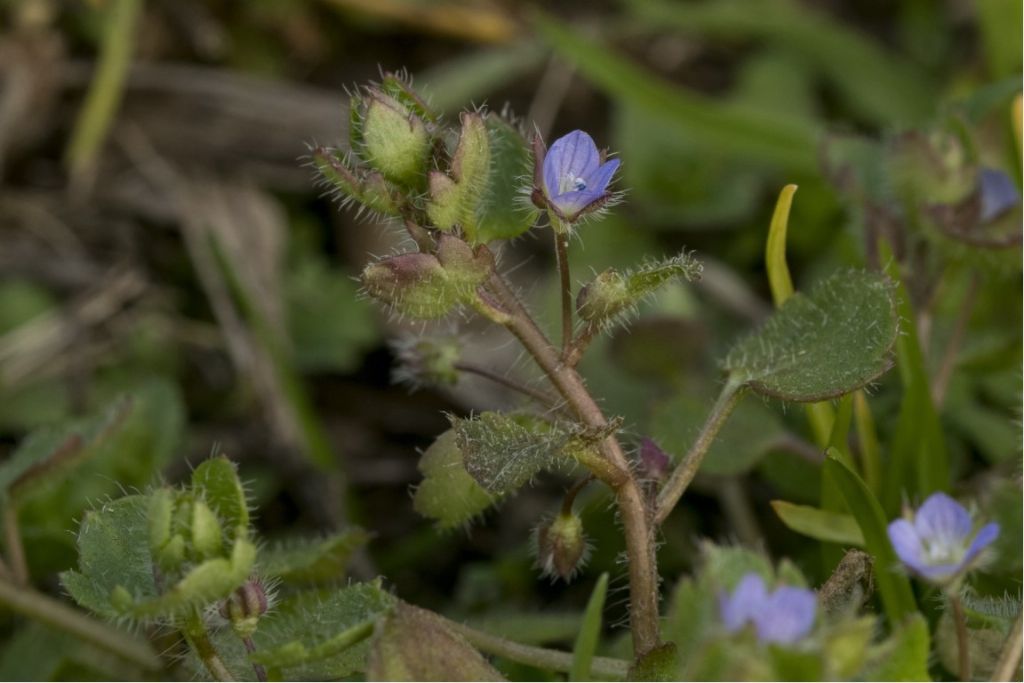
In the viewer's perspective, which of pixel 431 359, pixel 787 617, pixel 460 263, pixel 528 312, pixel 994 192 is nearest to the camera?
pixel 787 617

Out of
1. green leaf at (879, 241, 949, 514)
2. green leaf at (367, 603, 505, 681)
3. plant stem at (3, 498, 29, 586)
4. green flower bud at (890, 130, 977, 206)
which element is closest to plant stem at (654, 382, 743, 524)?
green leaf at (367, 603, 505, 681)

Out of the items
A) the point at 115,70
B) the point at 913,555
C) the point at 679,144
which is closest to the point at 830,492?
the point at 913,555

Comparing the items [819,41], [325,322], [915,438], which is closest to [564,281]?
[915,438]

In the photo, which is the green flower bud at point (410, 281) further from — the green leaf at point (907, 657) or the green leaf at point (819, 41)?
the green leaf at point (819, 41)

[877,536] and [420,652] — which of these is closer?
[420,652]

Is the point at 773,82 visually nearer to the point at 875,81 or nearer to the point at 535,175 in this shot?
the point at 875,81

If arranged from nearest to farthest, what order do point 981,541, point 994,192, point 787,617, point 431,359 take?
1. point 787,617
2. point 981,541
3. point 431,359
4. point 994,192

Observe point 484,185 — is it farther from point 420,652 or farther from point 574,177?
point 420,652
